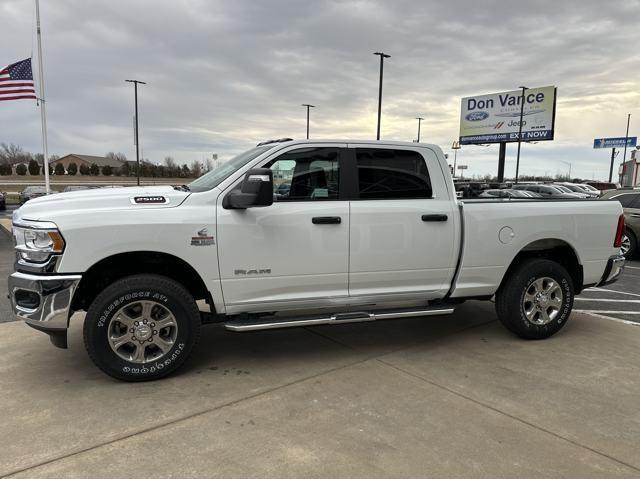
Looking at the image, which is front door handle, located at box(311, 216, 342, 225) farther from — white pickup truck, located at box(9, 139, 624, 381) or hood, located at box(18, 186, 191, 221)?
hood, located at box(18, 186, 191, 221)

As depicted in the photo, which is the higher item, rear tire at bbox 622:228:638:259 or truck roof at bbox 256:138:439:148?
truck roof at bbox 256:138:439:148

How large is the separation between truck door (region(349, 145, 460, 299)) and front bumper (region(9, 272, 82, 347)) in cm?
226

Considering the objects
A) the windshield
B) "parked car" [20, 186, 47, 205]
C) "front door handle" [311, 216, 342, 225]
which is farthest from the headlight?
"parked car" [20, 186, 47, 205]

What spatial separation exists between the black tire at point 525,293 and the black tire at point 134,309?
303cm

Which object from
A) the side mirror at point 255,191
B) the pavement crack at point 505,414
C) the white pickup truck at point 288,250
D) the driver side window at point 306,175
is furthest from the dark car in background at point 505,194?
the side mirror at point 255,191

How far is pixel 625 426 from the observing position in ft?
10.8

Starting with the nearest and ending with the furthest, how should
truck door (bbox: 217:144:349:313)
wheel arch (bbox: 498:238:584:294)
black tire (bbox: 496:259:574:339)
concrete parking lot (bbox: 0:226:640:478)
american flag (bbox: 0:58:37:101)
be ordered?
concrete parking lot (bbox: 0:226:640:478), truck door (bbox: 217:144:349:313), black tire (bbox: 496:259:574:339), wheel arch (bbox: 498:238:584:294), american flag (bbox: 0:58:37:101)

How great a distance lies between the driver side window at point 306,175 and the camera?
165 inches

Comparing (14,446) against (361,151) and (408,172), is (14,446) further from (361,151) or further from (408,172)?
(408,172)

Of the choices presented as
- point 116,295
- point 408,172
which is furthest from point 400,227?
point 116,295

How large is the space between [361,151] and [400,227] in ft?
2.55

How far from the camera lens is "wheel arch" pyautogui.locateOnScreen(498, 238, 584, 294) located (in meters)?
5.01

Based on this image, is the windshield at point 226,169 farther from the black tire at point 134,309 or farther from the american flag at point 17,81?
the american flag at point 17,81

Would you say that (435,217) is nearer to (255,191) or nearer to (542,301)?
(542,301)
